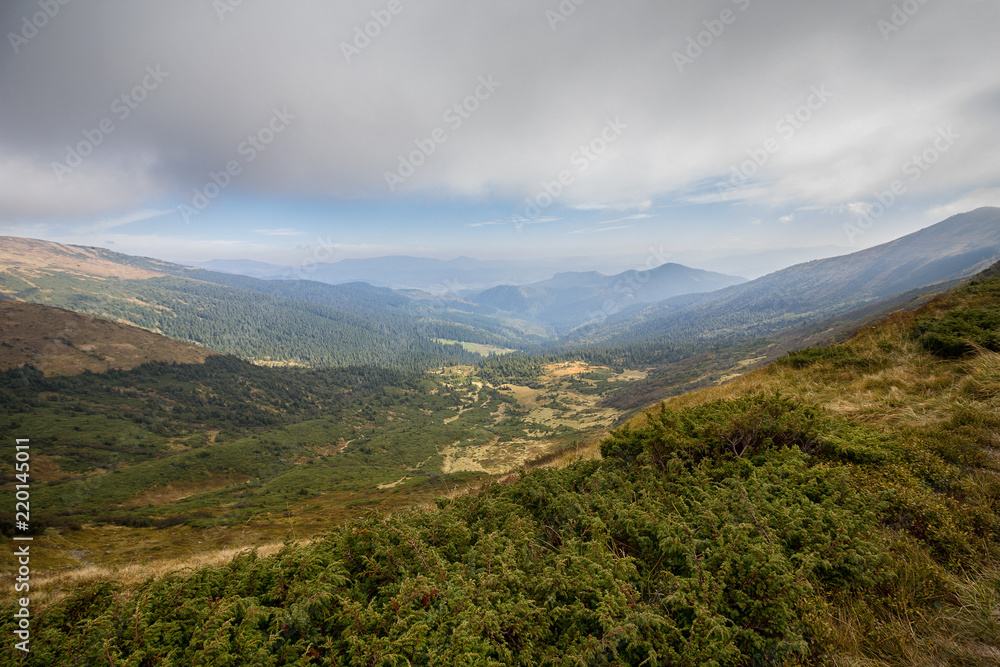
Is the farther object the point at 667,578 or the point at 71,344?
the point at 71,344

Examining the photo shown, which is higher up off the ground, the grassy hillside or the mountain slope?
the mountain slope

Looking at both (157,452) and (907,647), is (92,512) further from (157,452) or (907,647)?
(907,647)

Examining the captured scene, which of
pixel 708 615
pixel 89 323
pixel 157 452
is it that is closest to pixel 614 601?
pixel 708 615

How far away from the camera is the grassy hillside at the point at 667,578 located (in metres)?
3.66

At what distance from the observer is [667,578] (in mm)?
4625

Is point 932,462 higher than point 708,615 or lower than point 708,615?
higher

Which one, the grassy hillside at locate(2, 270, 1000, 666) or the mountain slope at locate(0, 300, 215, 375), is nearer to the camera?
the grassy hillside at locate(2, 270, 1000, 666)

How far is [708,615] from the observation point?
3730 millimetres

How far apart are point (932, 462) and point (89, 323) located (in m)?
264

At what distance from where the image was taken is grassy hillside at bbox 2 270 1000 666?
3658mm

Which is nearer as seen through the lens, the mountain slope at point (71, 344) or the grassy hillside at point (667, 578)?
the grassy hillside at point (667, 578)

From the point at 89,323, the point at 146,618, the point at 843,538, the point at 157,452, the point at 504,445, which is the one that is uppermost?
the point at 89,323

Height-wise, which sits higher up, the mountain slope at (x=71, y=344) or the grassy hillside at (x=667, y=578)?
the mountain slope at (x=71, y=344)

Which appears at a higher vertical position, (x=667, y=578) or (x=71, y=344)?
(x=71, y=344)
